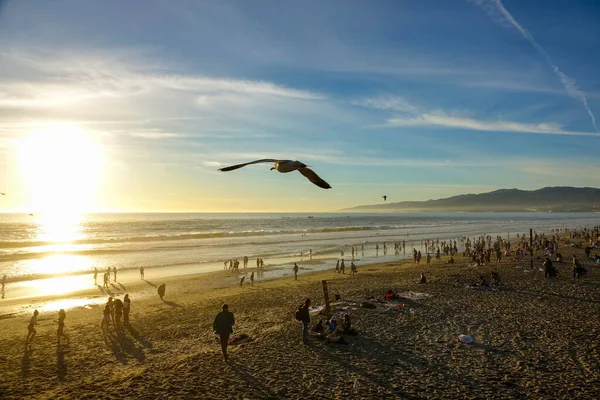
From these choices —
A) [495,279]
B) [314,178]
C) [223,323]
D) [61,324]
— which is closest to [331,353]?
[223,323]

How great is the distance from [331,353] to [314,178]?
7.87 meters

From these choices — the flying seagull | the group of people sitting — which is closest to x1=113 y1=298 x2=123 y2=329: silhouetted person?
the group of people sitting

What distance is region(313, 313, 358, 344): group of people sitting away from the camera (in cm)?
1267

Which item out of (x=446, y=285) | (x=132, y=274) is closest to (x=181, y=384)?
(x=446, y=285)

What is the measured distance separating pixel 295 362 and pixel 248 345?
7.32ft

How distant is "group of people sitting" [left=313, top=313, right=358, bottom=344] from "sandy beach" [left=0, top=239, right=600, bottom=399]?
283mm

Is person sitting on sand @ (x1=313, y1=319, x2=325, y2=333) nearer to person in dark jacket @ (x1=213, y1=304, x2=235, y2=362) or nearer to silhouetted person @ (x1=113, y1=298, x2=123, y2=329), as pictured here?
person in dark jacket @ (x1=213, y1=304, x2=235, y2=362)

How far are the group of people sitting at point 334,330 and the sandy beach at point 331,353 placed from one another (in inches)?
11.2

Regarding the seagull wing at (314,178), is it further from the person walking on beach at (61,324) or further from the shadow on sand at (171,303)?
the shadow on sand at (171,303)

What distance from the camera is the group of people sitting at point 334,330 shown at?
1267 centimetres

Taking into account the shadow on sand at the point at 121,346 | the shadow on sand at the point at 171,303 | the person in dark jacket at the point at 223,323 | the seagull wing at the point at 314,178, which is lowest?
the shadow on sand at the point at 171,303

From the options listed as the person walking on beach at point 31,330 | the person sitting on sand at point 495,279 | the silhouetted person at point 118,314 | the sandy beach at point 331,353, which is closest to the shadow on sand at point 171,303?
the sandy beach at point 331,353

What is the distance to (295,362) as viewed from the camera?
440 inches

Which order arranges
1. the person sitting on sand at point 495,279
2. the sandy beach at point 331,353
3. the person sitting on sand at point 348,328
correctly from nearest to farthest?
1. the sandy beach at point 331,353
2. the person sitting on sand at point 348,328
3. the person sitting on sand at point 495,279
